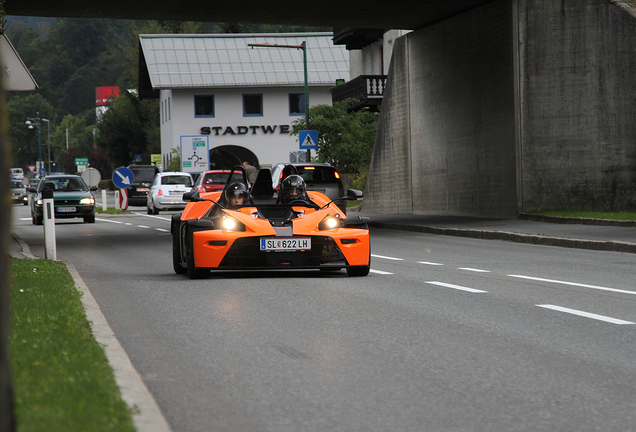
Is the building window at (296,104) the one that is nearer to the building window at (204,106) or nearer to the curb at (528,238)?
the building window at (204,106)

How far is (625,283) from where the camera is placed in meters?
11.7

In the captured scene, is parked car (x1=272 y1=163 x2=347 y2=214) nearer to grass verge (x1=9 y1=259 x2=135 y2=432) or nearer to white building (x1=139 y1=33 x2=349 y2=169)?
grass verge (x1=9 y1=259 x2=135 y2=432)

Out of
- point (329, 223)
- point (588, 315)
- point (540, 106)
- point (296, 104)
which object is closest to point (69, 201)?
point (540, 106)

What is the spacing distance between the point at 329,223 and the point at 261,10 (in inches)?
553

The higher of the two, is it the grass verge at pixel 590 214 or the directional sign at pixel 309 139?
the directional sign at pixel 309 139

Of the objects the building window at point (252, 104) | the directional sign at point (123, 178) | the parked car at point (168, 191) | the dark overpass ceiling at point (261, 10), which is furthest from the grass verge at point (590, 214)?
the building window at point (252, 104)

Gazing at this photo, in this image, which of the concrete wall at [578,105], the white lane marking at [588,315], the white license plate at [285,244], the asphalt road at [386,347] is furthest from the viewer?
the concrete wall at [578,105]

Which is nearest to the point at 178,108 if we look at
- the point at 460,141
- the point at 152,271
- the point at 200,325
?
the point at 460,141

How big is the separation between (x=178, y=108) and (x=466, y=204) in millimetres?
46662

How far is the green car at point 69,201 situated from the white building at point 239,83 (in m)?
37.0

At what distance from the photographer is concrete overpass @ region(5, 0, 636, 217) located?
2373 cm

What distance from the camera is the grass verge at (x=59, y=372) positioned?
14.1ft

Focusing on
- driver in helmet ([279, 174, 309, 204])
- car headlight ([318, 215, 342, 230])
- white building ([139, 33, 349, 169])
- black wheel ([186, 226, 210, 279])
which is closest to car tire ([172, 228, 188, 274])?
black wheel ([186, 226, 210, 279])

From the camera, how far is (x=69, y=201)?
108 ft
